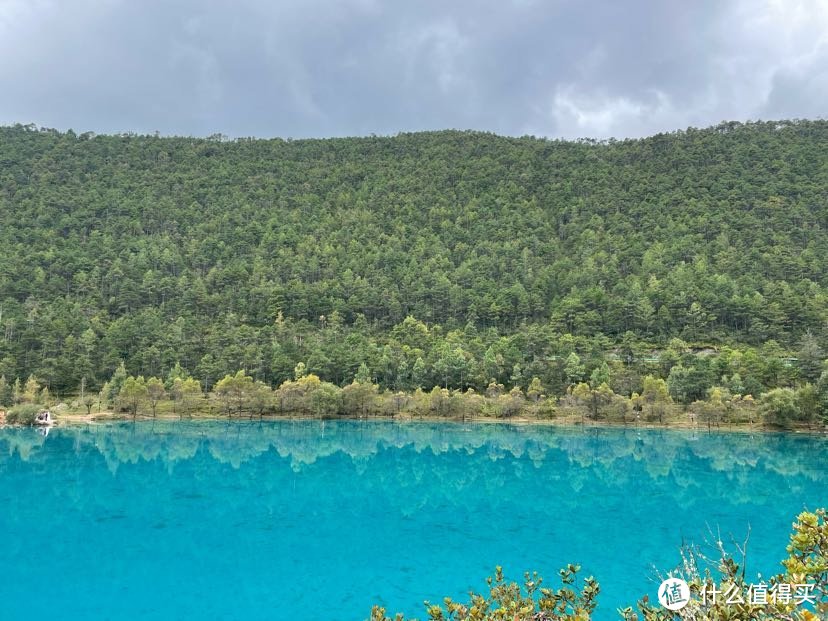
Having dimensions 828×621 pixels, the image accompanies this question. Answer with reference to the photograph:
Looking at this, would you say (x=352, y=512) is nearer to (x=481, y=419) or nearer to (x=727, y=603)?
(x=727, y=603)

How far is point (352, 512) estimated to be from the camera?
26.6 m

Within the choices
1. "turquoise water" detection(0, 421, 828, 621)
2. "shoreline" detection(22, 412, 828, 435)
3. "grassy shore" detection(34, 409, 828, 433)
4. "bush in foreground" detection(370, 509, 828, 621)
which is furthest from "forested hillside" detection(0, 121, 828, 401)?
"bush in foreground" detection(370, 509, 828, 621)

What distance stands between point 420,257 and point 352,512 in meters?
73.6

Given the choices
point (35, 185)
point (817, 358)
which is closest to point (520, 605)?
point (817, 358)

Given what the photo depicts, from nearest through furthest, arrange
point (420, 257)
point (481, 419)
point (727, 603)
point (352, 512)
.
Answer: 1. point (727, 603)
2. point (352, 512)
3. point (481, 419)
4. point (420, 257)

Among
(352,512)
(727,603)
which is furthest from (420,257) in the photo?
(727,603)

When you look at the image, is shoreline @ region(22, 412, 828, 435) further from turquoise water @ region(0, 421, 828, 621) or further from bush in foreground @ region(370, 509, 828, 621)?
bush in foreground @ region(370, 509, 828, 621)

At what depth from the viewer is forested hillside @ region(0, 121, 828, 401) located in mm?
63812

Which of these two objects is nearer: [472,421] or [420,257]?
[472,421]

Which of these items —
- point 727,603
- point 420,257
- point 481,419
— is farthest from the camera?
point 420,257

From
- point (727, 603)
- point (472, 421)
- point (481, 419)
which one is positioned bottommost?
point (472, 421)

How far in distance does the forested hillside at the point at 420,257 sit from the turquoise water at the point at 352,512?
17.2m

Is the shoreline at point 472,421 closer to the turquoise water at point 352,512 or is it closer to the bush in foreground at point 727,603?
the turquoise water at point 352,512

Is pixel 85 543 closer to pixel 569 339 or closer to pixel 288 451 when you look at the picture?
pixel 288 451
